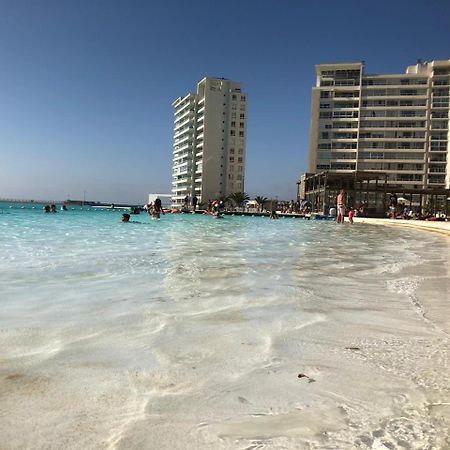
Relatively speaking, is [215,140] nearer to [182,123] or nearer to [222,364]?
[182,123]

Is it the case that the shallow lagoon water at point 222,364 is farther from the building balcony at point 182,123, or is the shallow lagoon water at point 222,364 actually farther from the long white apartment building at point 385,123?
the building balcony at point 182,123

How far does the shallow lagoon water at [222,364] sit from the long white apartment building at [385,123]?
7470 centimetres

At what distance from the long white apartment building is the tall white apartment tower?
19.2 m

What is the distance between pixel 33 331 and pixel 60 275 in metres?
2.65

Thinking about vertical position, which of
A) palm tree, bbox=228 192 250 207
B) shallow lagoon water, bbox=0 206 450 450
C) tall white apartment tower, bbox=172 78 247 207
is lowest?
shallow lagoon water, bbox=0 206 450 450

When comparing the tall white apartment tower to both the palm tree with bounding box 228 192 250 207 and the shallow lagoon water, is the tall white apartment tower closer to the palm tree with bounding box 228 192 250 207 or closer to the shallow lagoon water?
the palm tree with bounding box 228 192 250 207

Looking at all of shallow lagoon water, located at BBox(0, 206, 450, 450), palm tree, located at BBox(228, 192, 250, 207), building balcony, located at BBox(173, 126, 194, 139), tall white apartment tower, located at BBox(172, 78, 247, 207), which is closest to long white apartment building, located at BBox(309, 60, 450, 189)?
palm tree, located at BBox(228, 192, 250, 207)

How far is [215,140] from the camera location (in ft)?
302

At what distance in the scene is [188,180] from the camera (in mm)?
95875

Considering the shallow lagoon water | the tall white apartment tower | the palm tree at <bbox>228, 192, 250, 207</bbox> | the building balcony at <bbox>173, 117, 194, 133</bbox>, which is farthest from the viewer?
the building balcony at <bbox>173, 117, 194, 133</bbox>

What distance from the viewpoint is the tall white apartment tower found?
299 ft

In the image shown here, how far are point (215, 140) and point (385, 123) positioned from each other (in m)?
33.7

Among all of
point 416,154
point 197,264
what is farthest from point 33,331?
point 416,154

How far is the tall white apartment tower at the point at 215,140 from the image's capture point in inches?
3588
